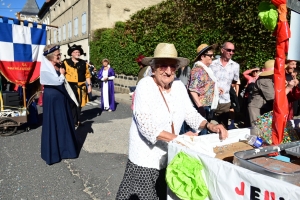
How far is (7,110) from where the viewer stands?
607 centimetres

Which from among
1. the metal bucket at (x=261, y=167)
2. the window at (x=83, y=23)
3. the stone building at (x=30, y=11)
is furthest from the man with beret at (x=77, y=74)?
the stone building at (x=30, y=11)

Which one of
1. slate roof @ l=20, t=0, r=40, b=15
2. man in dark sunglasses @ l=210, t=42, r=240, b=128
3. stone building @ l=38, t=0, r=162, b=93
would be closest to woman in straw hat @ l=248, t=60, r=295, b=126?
man in dark sunglasses @ l=210, t=42, r=240, b=128

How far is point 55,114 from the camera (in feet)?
15.0

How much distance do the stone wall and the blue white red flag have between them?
317 inches

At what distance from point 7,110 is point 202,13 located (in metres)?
6.07

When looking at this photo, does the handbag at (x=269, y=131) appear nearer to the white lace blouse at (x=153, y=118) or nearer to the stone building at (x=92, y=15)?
the white lace blouse at (x=153, y=118)

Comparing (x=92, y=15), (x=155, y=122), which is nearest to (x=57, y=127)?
(x=155, y=122)

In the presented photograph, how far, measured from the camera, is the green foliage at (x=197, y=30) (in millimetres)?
6600

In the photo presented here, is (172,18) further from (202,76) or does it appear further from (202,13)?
(202,76)

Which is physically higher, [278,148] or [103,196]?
[278,148]

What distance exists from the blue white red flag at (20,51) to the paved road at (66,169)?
136 cm

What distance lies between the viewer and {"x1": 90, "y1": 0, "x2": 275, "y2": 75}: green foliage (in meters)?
6.60

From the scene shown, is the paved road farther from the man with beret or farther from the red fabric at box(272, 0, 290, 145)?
the red fabric at box(272, 0, 290, 145)

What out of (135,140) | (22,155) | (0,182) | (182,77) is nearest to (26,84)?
(22,155)
